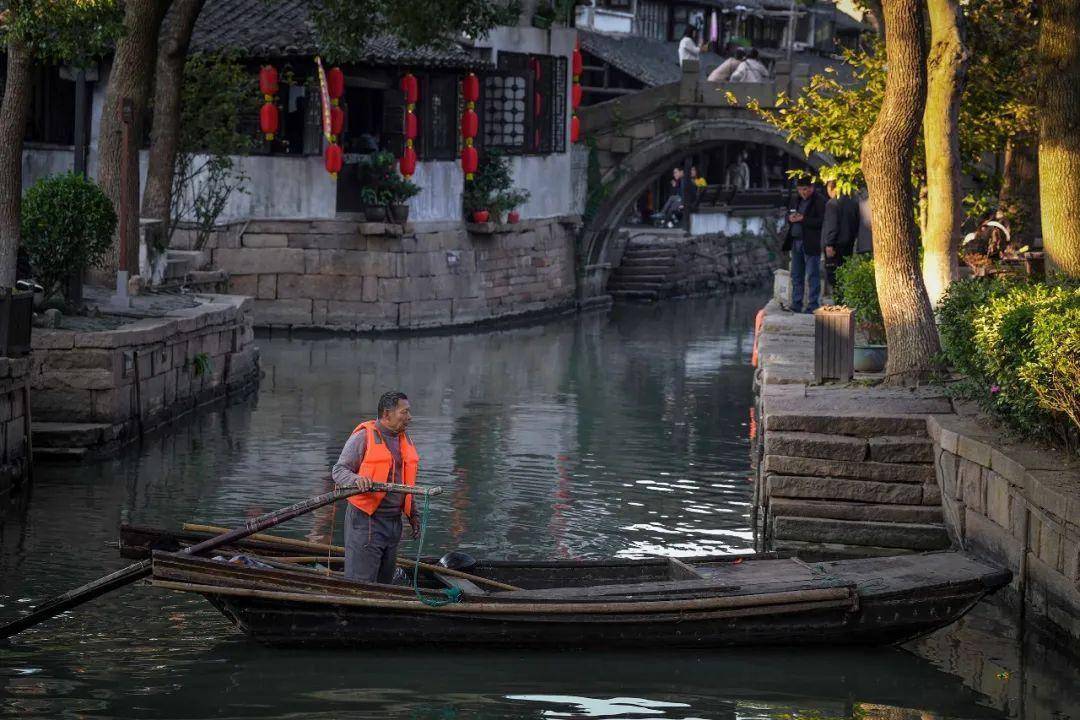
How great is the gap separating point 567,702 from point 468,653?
2.82 ft

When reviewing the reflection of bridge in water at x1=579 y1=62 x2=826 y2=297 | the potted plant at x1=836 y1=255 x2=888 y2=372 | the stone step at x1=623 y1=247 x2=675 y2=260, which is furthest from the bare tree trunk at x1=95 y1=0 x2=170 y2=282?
the stone step at x1=623 y1=247 x2=675 y2=260

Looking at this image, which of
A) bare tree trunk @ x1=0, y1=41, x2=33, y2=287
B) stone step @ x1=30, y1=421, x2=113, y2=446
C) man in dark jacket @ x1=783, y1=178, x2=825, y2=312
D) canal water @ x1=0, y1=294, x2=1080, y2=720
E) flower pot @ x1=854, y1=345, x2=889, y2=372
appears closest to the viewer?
canal water @ x1=0, y1=294, x2=1080, y2=720

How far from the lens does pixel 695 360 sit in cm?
2548

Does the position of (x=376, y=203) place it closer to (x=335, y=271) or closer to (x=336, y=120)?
(x=335, y=271)

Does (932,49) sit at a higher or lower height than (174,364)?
higher

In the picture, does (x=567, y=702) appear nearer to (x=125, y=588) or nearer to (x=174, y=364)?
(x=125, y=588)

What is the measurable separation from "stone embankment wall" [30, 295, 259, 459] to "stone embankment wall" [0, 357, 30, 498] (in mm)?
977

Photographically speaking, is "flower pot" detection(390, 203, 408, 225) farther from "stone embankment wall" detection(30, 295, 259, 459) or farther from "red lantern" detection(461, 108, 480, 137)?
"stone embankment wall" detection(30, 295, 259, 459)

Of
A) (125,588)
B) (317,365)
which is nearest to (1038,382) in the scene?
(125,588)

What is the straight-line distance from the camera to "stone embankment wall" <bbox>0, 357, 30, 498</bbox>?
13883mm

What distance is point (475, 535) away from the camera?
43.4 feet

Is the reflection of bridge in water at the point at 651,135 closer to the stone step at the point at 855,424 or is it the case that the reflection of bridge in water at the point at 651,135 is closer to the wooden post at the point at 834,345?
the wooden post at the point at 834,345

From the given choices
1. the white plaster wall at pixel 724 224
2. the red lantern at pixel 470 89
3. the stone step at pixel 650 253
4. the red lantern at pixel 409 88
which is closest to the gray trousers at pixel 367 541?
the red lantern at pixel 409 88

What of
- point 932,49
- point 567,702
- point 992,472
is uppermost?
point 932,49
